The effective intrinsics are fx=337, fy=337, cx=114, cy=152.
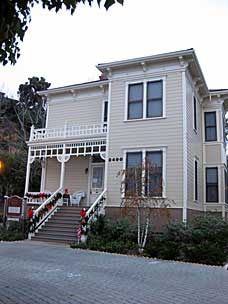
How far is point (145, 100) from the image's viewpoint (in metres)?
16.1

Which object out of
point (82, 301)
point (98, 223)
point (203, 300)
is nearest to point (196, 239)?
point (98, 223)

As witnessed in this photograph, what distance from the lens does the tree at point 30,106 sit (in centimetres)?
3547

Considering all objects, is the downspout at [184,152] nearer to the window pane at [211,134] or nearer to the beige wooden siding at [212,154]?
the beige wooden siding at [212,154]

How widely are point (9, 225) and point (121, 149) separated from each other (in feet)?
21.1

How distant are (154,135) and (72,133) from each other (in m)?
5.02

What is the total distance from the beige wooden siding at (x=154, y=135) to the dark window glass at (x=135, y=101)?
0.34 metres

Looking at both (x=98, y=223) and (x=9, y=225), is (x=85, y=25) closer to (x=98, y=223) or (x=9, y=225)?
(x=98, y=223)

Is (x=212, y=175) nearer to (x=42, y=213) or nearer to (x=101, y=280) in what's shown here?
(x=42, y=213)

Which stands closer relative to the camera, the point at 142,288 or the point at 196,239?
the point at 142,288

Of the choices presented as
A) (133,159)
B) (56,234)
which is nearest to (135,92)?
(133,159)

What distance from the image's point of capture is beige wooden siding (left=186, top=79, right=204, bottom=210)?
1538cm

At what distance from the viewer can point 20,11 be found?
167 inches

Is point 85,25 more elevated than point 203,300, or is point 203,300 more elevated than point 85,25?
point 85,25

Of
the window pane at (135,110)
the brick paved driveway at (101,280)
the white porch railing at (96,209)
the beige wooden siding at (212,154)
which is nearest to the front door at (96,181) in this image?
the white porch railing at (96,209)
